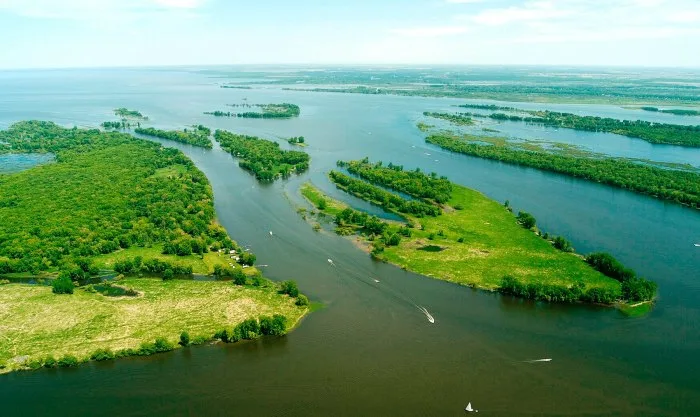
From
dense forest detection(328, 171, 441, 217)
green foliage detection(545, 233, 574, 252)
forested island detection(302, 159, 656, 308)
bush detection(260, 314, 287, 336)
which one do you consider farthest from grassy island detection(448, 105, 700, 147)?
bush detection(260, 314, 287, 336)

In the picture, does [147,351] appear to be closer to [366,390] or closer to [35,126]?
[366,390]

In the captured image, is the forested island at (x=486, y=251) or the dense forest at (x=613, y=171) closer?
the forested island at (x=486, y=251)

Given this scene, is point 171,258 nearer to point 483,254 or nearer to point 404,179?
point 483,254

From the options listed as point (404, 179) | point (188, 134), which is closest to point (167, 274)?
point (404, 179)

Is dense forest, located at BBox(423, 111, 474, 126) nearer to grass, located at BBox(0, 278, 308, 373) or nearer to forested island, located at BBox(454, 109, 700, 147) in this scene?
forested island, located at BBox(454, 109, 700, 147)

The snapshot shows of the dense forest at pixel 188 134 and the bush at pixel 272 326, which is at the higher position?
the dense forest at pixel 188 134

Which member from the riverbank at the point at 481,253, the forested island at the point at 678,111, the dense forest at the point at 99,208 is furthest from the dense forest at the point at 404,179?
the forested island at the point at 678,111

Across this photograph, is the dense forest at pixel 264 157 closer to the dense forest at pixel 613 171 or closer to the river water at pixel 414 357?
the river water at pixel 414 357
